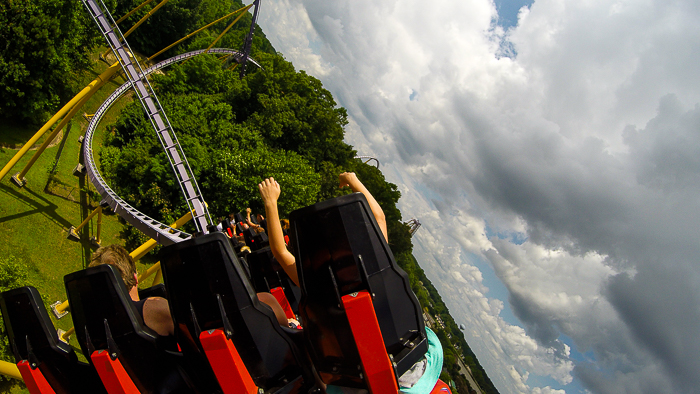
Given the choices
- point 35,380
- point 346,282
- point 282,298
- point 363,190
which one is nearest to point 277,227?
point 363,190

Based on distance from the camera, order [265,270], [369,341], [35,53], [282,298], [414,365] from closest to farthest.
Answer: [369,341] < [414,365] < [282,298] < [265,270] < [35,53]

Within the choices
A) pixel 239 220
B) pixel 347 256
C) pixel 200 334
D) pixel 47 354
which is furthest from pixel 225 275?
pixel 239 220

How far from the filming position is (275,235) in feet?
8.82

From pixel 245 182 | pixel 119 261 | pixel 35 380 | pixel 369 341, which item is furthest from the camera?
pixel 245 182

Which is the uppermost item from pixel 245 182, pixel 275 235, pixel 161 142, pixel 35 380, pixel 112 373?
pixel 245 182

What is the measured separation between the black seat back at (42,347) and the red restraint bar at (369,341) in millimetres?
2101

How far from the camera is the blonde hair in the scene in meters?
3.04

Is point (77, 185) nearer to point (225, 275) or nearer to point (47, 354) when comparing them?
point (47, 354)

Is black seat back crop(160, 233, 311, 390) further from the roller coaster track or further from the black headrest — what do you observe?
the roller coaster track

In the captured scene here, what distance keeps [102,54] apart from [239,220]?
2829 centimetres

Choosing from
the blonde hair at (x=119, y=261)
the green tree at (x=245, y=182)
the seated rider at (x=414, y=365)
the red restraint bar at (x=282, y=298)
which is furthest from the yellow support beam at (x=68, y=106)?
the seated rider at (x=414, y=365)

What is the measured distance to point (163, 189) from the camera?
20.7m

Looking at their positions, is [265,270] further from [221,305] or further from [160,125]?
[160,125]

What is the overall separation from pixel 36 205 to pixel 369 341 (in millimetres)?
19959
